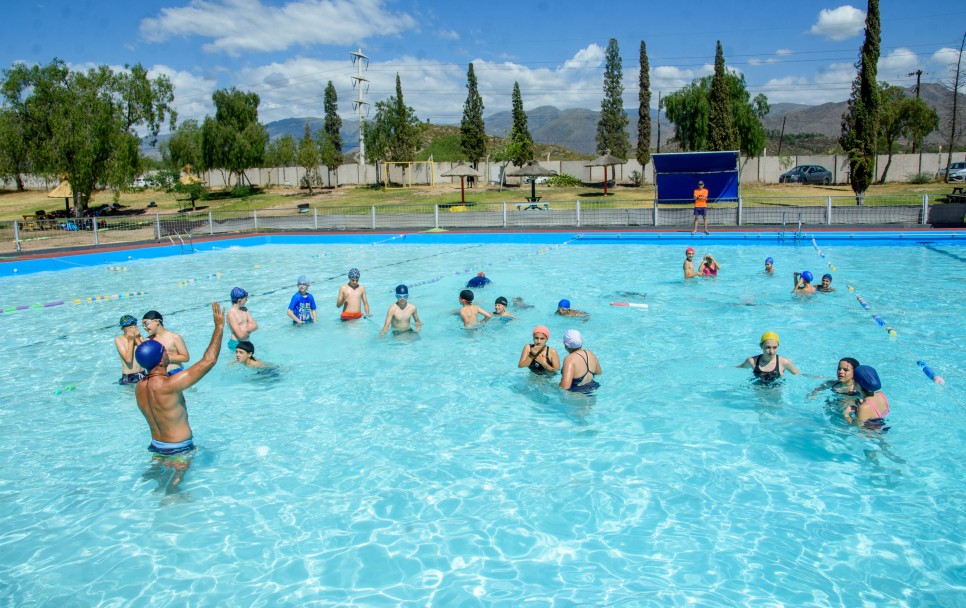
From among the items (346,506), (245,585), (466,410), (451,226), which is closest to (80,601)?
(245,585)

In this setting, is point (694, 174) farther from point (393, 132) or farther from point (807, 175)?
point (393, 132)

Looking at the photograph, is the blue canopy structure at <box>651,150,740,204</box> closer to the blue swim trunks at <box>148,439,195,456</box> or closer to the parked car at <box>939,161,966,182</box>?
the blue swim trunks at <box>148,439,195,456</box>

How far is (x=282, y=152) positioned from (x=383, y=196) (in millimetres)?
18819

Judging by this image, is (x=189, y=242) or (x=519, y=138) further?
(x=519, y=138)

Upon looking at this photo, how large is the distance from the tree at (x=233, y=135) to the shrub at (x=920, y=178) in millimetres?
47144

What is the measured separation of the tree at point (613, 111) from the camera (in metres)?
57.8

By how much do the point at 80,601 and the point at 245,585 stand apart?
3.50 ft

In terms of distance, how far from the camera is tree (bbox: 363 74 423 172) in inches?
2242

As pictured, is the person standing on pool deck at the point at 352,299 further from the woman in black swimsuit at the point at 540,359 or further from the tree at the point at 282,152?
the tree at the point at 282,152

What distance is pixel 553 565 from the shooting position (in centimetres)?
481

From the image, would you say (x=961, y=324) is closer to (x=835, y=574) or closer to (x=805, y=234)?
(x=835, y=574)

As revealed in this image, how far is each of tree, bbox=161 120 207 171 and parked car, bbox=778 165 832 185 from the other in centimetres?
4443

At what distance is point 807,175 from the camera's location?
150ft

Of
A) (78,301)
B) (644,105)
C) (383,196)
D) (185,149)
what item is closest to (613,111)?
(644,105)
